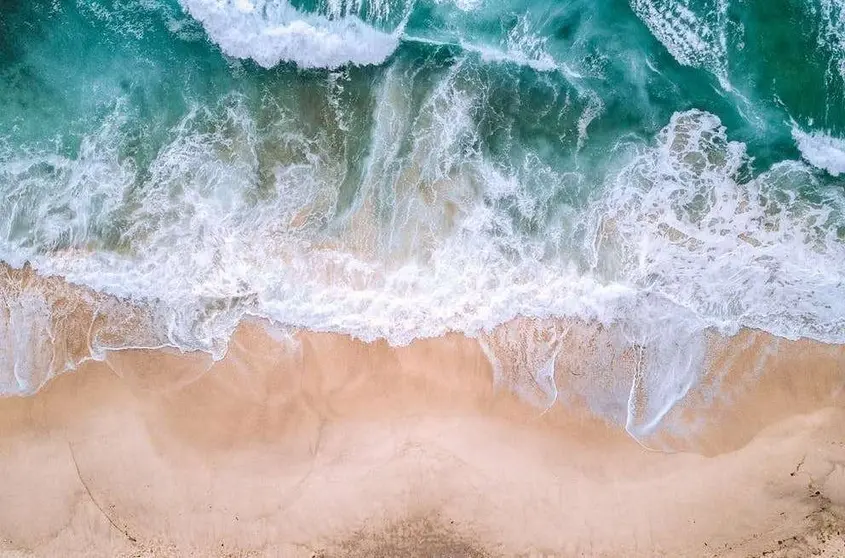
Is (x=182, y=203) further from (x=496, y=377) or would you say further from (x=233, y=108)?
(x=496, y=377)

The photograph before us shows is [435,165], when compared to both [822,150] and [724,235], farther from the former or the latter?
[822,150]

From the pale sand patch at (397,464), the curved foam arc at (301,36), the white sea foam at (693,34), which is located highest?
the white sea foam at (693,34)

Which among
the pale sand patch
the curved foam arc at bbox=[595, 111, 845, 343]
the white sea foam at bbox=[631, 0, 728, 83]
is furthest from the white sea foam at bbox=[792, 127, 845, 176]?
the pale sand patch

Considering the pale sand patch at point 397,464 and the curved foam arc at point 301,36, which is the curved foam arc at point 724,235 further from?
the curved foam arc at point 301,36

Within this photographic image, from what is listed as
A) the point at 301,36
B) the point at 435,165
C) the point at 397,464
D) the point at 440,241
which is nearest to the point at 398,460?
the point at 397,464

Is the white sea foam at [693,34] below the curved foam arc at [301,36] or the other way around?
the other way around

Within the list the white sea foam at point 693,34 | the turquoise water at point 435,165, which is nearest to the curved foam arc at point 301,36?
the turquoise water at point 435,165

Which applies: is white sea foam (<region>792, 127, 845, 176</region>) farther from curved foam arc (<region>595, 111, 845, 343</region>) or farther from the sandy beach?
the sandy beach
